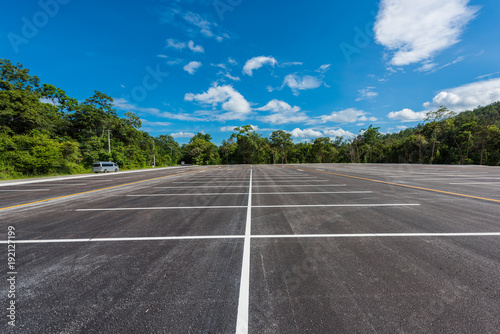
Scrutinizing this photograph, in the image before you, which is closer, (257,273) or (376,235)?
(257,273)

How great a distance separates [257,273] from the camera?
2.39 metres

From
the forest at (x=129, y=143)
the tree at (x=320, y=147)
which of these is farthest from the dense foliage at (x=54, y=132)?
the tree at (x=320, y=147)

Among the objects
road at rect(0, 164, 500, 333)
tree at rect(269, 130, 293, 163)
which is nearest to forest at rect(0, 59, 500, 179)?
tree at rect(269, 130, 293, 163)

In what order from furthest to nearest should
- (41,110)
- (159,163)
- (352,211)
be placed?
(159,163) → (41,110) → (352,211)

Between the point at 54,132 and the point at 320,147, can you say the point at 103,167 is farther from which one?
the point at 320,147

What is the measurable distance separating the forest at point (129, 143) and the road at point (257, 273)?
92.8 feet

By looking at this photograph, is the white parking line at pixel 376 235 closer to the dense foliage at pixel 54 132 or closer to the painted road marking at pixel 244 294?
the painted road marking at pixel 244 294

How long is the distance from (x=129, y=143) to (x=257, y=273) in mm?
52939

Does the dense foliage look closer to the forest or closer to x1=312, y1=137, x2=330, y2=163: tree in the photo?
the forest

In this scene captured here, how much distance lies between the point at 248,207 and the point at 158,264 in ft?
10.9

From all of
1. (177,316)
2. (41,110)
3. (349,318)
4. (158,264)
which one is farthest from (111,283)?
(41,110)

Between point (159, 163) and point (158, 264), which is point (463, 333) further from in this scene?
point (159, 163)

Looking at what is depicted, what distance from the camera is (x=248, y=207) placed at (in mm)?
5715

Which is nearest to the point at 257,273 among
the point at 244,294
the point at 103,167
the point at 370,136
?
the point at 244,294
